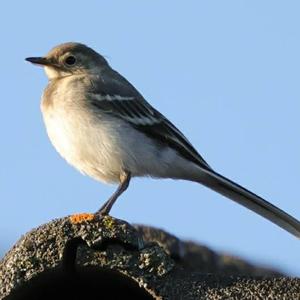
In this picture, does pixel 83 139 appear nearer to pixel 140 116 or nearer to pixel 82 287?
pixel 140 116

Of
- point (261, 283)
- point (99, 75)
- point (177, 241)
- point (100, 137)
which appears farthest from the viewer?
point (99, 75)

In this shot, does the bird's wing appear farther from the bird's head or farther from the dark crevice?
the dark crevice

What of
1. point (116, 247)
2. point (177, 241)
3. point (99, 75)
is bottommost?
point (177, 241)

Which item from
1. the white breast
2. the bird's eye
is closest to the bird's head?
the bird's eye

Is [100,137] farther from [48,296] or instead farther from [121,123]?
[48,296]

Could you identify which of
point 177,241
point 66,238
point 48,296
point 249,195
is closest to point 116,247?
point 66,238

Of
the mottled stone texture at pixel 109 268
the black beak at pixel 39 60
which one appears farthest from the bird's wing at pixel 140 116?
the mottled stone texture at pixel 109 268
